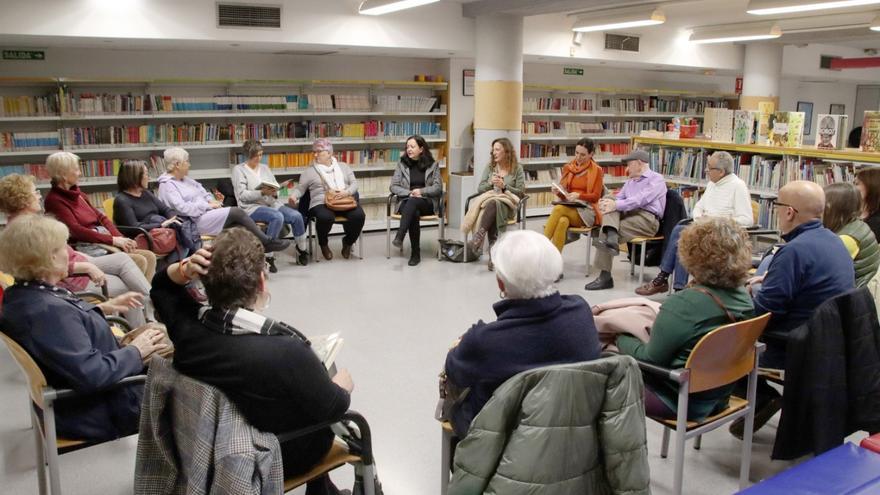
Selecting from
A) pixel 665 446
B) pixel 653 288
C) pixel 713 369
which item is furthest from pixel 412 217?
pixel 713 369

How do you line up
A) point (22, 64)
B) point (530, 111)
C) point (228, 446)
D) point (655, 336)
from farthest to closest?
point (530, 111) → point (22, 64) → point (655, 336) → point (228, 446)

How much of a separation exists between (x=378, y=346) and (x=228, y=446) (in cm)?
280

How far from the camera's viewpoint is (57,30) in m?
6.21

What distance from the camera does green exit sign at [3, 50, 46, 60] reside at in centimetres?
721

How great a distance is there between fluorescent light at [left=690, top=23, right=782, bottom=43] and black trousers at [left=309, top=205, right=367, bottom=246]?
6.21 m

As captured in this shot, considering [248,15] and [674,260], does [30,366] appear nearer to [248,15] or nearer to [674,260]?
[674,260]

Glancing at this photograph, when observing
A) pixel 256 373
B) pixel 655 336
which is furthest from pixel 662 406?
pixel 256 373

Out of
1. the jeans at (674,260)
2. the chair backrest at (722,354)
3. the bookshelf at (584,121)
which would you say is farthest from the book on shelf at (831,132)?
the bookshelf at (584,121)

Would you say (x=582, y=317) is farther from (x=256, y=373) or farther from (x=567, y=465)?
(x=256, y=373)

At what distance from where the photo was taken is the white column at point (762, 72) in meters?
11.5

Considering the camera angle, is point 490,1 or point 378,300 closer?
point 378,300

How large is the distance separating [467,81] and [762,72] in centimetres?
543

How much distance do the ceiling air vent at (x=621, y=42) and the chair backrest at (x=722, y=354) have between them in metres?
8.08

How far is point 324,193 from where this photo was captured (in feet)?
23.7
